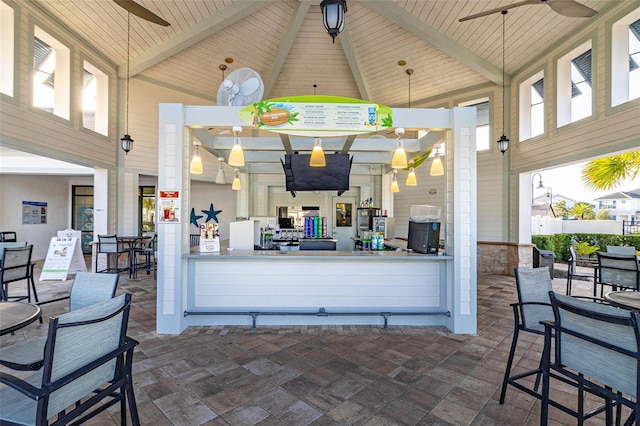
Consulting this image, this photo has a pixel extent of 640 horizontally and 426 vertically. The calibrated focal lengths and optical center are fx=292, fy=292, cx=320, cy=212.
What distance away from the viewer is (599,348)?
1.59 metres

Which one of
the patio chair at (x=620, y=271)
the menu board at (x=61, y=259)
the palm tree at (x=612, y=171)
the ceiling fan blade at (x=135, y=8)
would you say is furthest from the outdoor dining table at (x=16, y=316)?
the palm tree at (x=612, y=171)

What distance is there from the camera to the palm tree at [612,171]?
6062 mm

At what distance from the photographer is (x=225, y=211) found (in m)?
11.1

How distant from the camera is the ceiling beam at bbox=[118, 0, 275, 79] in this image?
18.9 feet

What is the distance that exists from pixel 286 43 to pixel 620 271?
7.37m

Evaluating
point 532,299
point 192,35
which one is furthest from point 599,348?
point 192,35

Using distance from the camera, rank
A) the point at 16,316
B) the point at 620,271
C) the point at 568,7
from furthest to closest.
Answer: the point at 620,271
the point at 568,7
the point at 16,316

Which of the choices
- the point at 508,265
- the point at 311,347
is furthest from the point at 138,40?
the point at 508,265

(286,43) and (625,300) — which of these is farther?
(286,43)

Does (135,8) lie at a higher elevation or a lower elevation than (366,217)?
higher

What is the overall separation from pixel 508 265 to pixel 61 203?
1369cm

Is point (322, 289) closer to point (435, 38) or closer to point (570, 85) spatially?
point (435, 38)

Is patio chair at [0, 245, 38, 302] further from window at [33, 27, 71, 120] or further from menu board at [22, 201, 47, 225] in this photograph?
menu board at [22, 201, 47, 225]

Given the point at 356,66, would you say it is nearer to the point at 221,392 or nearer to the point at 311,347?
the point at 311,347
